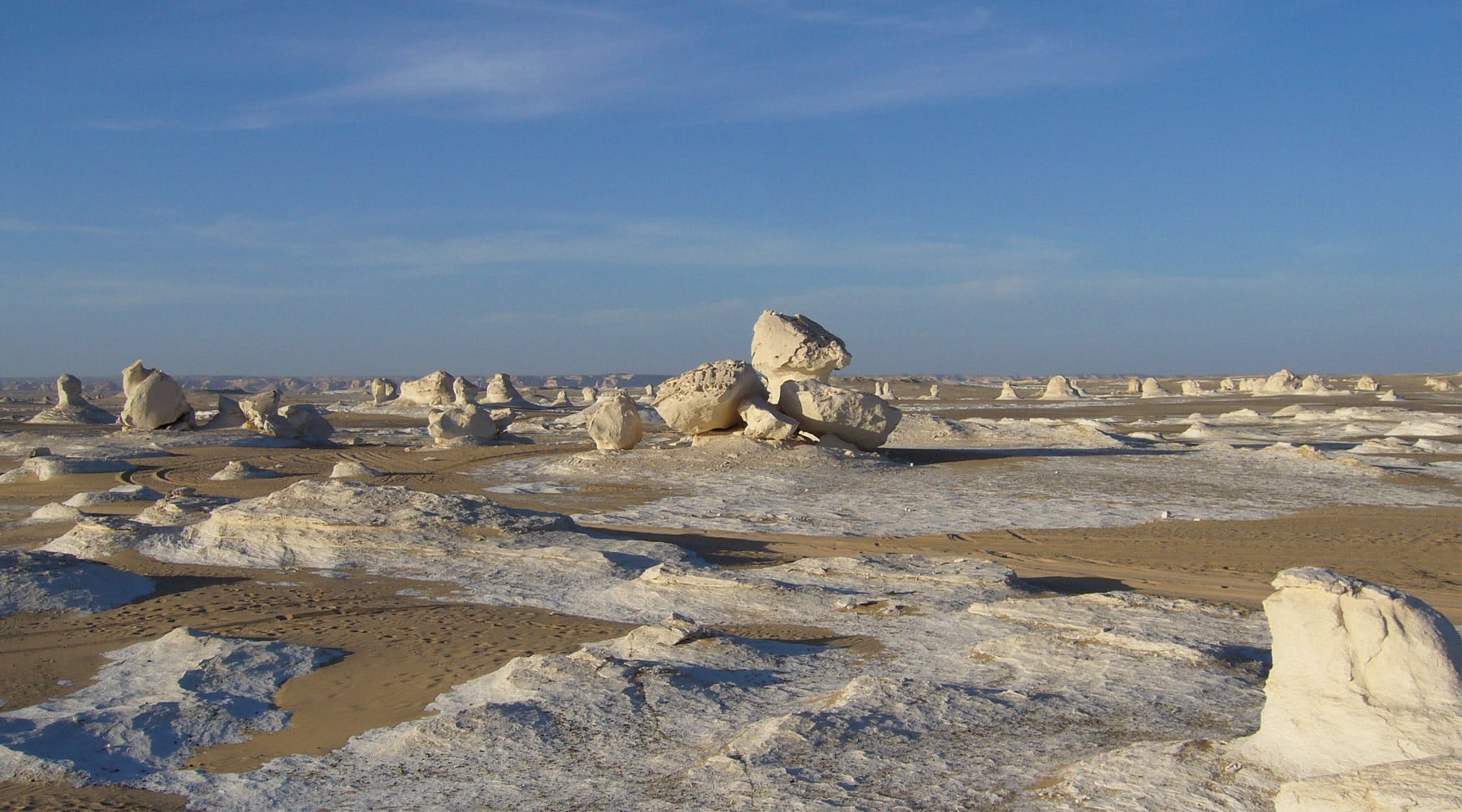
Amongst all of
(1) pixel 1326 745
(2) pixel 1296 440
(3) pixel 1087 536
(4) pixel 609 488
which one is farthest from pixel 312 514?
(2) pixel 1296 440

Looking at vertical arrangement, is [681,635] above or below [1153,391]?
below

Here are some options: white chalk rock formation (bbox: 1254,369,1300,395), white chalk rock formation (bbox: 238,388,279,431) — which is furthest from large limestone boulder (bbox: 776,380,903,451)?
white chalk rock formation (bbox: 1254,369,1300,395)

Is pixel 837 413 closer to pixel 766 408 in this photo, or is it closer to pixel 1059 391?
pixel 766 408

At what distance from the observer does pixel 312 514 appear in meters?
10.6

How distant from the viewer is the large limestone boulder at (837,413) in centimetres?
1881

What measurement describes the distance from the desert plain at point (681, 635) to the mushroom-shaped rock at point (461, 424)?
6.95 m

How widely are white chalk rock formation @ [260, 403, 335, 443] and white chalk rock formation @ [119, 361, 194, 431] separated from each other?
6.97 feet

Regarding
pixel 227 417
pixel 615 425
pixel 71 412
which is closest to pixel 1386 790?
pixel 615 425

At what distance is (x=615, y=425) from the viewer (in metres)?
19.4

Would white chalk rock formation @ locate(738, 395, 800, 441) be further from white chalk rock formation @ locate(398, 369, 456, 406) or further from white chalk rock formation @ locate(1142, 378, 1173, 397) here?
white chalk rock formation @ locate(1142, 378, 1173, 397)

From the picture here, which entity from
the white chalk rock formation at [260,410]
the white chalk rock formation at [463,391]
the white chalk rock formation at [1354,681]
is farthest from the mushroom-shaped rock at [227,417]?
the white chalk rock formation at [1354,681]

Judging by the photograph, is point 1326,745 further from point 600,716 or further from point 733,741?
point 600,716

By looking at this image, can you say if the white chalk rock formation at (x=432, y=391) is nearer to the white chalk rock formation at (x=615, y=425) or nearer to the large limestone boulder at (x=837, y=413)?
the white chalk rock formation at (x=615, y=425)

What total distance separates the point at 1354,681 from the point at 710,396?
14.6 metres
